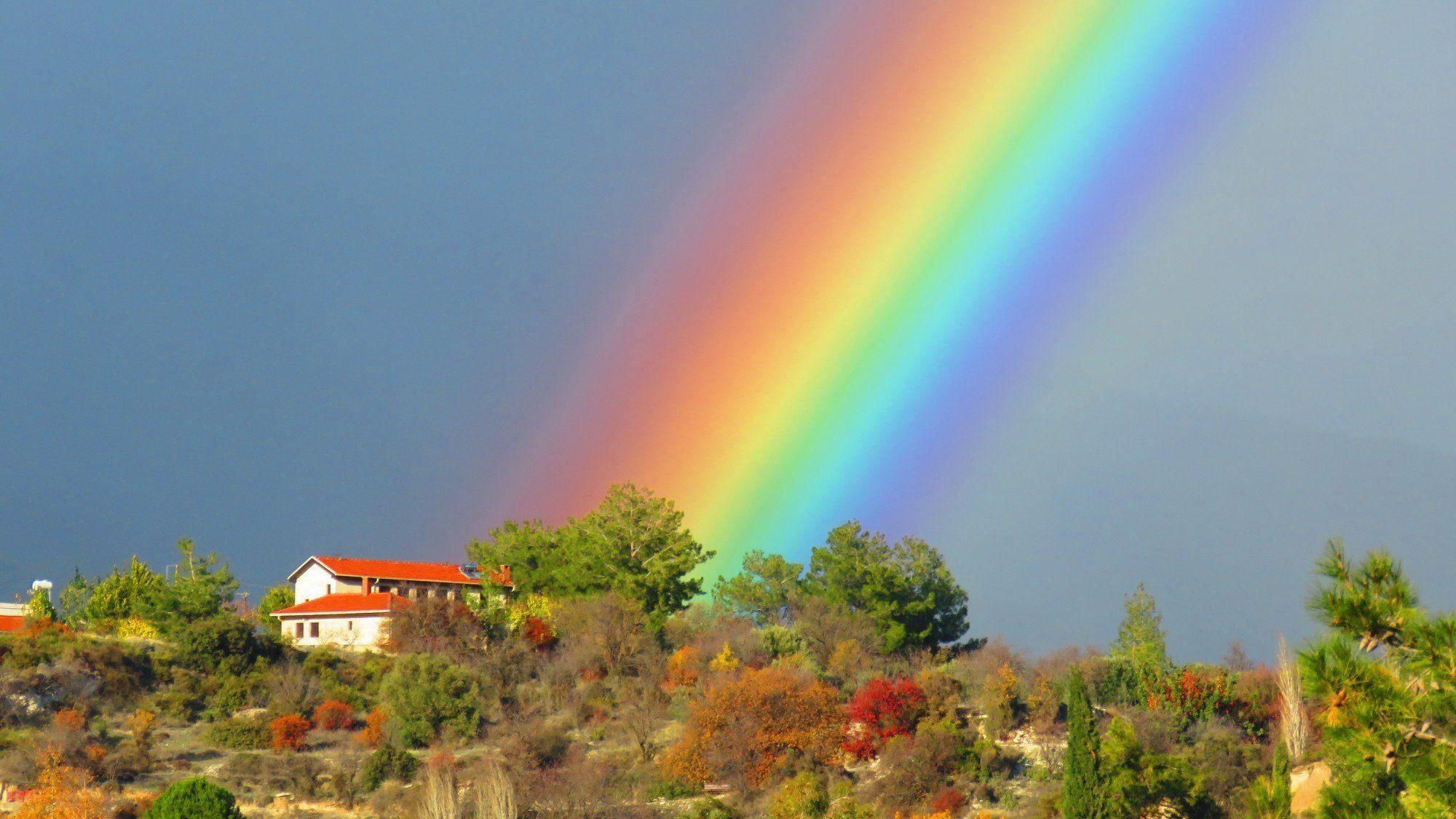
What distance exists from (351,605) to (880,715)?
2893cm

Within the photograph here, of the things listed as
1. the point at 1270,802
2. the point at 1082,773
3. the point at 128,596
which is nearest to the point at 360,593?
the point at 128,596

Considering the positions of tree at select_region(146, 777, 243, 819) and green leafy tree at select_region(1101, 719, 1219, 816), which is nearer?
tree at select_region(146, 777, 243, 819)

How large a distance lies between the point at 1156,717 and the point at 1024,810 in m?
9.68

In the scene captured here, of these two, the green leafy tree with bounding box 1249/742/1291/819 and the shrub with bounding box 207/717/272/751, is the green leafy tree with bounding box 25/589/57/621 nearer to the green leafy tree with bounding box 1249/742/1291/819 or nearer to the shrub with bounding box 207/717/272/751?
the shrub with bounding box 207/717/272/751

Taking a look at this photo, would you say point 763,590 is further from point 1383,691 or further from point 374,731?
point 1383,691

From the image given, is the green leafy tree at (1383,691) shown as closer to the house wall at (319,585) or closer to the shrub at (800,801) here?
the shrub at (800,801)

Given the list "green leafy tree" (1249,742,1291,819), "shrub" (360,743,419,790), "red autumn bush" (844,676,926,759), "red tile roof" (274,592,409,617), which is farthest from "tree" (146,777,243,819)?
→ "red tile roof" (274,592,409,617)

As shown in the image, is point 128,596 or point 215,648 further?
point 128,596

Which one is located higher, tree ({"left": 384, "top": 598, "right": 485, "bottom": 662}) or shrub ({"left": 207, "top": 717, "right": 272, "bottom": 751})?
tree ({"left": 384, "top": 598, "right": 485, "bottom": 662})

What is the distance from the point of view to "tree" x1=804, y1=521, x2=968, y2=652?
194ft

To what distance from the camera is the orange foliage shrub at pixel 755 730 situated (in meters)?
40.5

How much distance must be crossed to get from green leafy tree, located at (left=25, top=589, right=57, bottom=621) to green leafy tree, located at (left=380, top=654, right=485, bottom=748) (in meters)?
22.0

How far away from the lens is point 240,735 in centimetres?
4447

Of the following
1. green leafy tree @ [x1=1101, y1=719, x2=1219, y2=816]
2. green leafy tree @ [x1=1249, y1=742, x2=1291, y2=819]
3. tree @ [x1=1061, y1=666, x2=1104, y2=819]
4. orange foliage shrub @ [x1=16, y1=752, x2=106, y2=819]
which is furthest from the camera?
orange foliage shrub @ [x1=16, y1=752, x2=106, y2=819]
